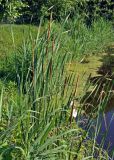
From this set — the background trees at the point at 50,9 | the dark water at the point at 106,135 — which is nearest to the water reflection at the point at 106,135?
the dark water at the point at 106,135

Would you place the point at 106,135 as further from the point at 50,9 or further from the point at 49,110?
the point at 50,9

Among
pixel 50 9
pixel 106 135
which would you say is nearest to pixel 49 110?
pixel 106 135

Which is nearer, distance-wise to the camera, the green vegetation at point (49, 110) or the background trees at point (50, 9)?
the green vegetation at point (49, 110)

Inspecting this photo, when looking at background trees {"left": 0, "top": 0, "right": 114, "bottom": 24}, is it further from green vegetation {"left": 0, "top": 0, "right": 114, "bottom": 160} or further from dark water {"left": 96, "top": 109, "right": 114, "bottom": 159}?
green vegetation {"left": 0, "top": 0, "right": 114, "bottom": 160}

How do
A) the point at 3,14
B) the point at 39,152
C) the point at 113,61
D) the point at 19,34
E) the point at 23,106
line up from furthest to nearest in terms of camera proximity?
the point at 113,61 < the point at 19,34 < the point at 3,14 < the point at 23,106 < the point at 39,152

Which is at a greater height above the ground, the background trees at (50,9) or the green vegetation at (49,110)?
the green vegetation at (49,110)

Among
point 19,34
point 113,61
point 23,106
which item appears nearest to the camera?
point 23,106

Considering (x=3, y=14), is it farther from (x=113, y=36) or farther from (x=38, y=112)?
(x=38, y=112)

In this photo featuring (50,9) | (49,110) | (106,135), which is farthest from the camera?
(50,9)

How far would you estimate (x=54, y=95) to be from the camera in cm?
394

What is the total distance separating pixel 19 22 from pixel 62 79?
11.1 m

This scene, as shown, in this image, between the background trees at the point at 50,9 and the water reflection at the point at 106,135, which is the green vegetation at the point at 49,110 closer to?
the water reflection at the point at 106,135

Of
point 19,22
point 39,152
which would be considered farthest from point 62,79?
point 19,22

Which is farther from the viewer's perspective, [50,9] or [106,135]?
[50,9]
